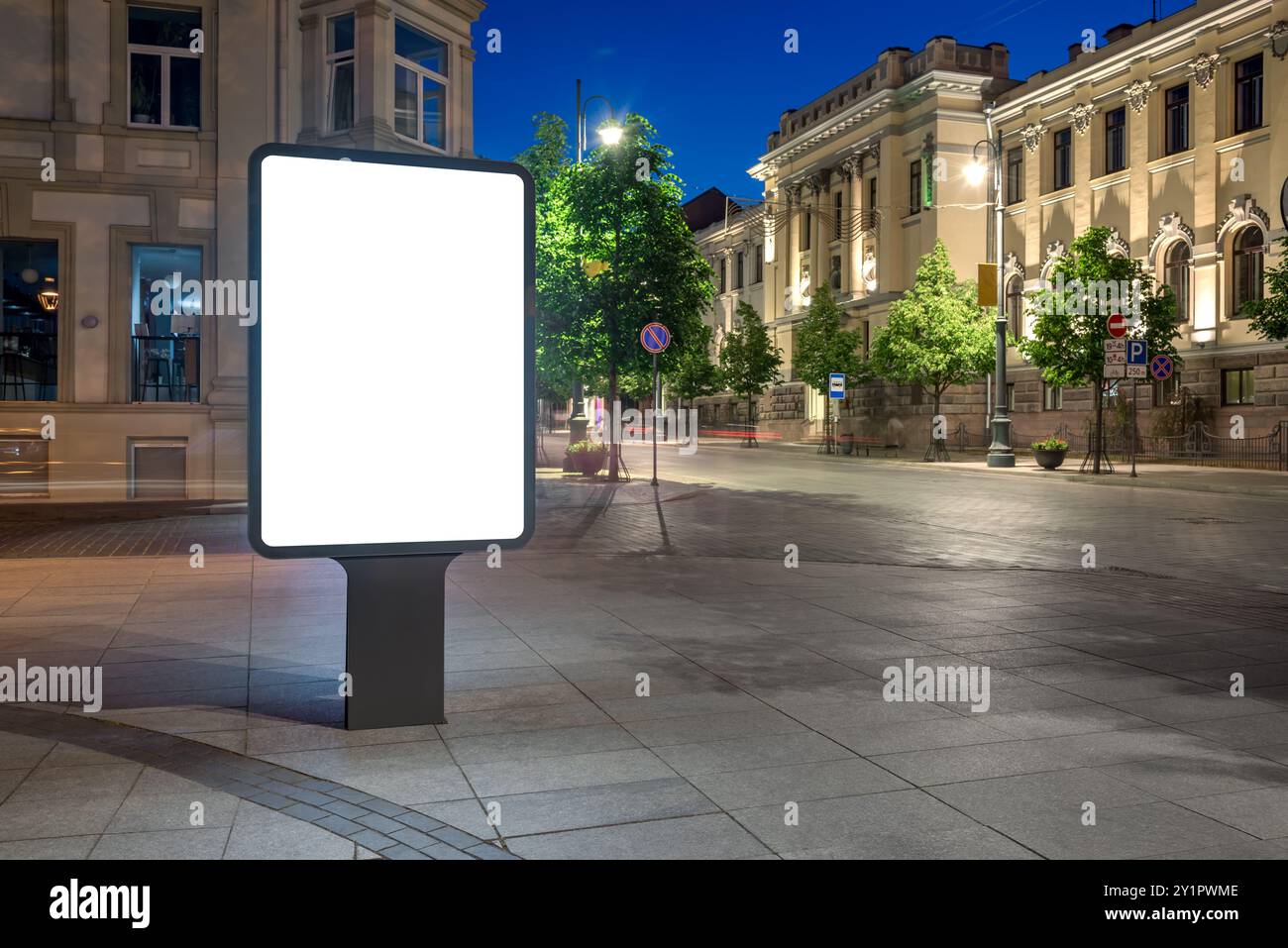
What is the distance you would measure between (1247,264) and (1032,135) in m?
13.7

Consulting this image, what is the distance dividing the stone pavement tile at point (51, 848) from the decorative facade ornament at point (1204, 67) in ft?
133

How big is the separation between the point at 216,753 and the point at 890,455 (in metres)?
43.6

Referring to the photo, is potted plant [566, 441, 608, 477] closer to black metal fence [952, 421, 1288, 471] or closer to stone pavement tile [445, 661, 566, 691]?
black metal fence [952, 421, 1288, 471]

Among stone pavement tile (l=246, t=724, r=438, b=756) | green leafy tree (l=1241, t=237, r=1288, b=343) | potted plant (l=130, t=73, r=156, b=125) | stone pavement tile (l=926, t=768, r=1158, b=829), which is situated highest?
potted plant (l=130, t=73, r=156, b=125)

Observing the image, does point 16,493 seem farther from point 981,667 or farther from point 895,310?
point 895,310

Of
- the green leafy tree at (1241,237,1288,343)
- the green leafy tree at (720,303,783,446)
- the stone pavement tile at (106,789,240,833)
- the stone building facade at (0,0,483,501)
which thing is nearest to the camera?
the stone pavement tile at (106,789,240,833)

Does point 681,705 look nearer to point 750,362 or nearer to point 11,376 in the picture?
point 11,376

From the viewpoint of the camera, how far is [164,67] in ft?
62.5

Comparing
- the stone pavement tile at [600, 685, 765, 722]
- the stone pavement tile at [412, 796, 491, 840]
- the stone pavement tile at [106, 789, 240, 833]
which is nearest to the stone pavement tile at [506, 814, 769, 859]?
the stone pavement tile at [412, 796, 491, 840]

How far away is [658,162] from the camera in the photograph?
27594 mm

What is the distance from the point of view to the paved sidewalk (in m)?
4.48

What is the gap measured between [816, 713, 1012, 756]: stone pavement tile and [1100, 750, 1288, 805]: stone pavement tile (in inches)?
27.7

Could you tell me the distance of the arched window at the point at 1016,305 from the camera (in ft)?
163

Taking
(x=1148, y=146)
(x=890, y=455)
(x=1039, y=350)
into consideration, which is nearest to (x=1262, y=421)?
(x=1039, y=350)
